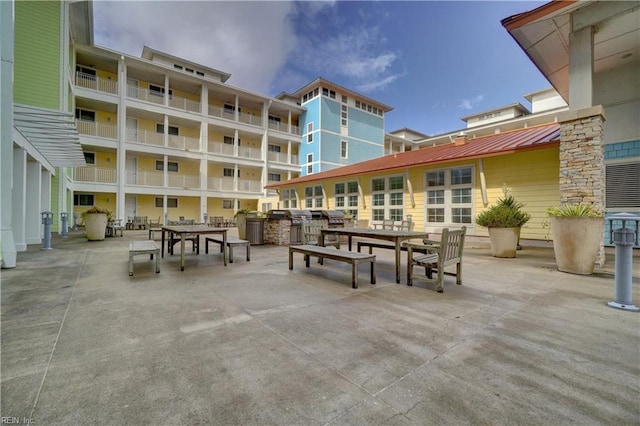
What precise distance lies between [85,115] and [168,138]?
521cm

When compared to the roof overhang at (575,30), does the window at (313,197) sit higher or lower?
lower

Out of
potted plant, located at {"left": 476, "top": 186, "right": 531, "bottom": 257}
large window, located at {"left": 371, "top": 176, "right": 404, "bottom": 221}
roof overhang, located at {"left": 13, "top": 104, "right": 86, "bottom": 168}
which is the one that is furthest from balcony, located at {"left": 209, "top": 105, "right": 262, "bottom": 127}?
potted plant, located at {"left": 476, "top": 186, "right": 531, "bottom": 257}

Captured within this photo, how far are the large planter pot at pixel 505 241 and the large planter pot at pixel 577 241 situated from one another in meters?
1.63

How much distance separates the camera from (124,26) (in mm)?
15609

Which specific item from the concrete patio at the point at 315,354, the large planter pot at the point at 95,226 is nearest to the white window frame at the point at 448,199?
the concrete patio at the point at 315,354

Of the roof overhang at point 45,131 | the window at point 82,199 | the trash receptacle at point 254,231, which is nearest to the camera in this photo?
the roof overhang at point 45,131

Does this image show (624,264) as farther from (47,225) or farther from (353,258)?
(47,225)

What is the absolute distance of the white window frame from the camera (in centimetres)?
1023

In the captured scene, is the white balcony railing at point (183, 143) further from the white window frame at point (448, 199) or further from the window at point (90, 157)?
the white window frame at point (448, 199)

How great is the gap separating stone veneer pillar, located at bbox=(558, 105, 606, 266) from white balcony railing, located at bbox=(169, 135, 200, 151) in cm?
2201

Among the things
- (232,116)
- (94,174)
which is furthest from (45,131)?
(232,116)

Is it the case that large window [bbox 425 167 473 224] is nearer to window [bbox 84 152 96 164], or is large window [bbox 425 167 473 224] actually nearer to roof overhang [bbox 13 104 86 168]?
roof overhang [bbox 13 104 86 168]

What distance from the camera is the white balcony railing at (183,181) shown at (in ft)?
66.9

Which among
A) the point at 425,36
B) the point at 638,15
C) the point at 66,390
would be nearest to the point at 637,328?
the point at 66,390
